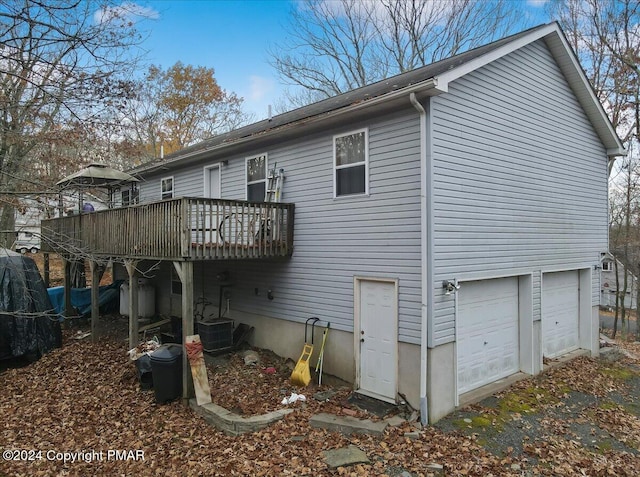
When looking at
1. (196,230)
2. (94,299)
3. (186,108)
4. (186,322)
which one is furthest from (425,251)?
(186,108)

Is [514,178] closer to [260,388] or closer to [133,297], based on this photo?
[260,388]

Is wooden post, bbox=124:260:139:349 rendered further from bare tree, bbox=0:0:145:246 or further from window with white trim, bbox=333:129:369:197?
window with white trim, bbox=333:129:369:197

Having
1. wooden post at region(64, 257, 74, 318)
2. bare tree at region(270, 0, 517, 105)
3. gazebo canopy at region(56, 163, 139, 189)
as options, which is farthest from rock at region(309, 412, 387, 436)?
bare tree at region(270, 0, 517, 105)

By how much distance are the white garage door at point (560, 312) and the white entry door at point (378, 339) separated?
5024mm

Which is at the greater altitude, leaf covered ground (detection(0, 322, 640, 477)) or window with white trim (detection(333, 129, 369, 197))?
window with white trim (detection(333, 129, 369, 197))

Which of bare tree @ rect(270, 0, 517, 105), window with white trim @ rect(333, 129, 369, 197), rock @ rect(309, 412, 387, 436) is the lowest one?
rock @ rect(309, 412, 387, 436)

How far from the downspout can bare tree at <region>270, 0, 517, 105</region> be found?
1666 centimetres

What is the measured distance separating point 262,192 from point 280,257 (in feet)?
5.85

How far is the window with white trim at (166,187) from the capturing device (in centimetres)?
1384

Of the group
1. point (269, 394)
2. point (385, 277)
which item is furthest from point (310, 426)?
point (385, 277)

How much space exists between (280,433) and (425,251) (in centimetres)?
374

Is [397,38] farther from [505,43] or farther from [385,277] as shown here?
[385,277]

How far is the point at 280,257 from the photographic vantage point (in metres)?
9.76

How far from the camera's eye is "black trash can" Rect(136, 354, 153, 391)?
841cm
